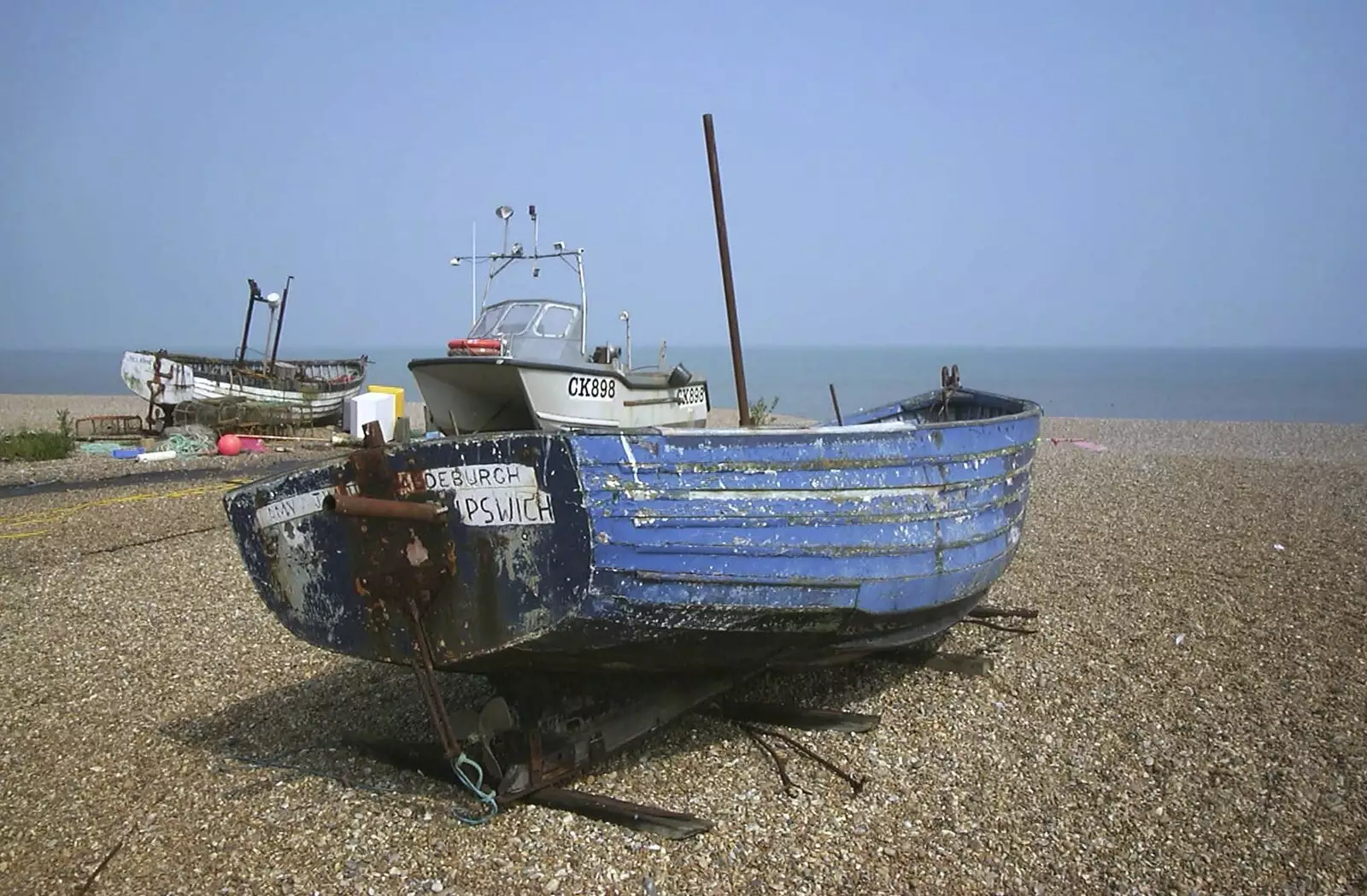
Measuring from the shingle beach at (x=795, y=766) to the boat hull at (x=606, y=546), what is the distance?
2.39ft

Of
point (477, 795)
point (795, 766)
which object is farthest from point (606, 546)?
point (795, 766)

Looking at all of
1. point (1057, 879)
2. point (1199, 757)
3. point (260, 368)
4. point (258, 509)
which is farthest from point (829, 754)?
point (260, 368)

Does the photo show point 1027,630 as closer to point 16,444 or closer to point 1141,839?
point 1141,839

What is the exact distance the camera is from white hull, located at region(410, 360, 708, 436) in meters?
12.0

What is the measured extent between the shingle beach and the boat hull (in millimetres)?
730

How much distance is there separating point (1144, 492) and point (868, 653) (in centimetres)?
1015

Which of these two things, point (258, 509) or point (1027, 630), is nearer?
point (258, 509)

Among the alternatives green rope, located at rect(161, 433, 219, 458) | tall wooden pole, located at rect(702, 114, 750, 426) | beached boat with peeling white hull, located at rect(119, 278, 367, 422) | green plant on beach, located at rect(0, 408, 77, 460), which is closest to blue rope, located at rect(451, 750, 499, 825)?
tall wooden pole, located at rect(702, 114, 750, 426)

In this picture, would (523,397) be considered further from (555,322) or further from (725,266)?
(725,266)

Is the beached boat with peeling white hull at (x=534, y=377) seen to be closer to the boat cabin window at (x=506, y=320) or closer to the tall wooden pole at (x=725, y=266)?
the boat cabin window at (x=506, y=320)

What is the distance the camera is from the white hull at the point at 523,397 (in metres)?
12.0

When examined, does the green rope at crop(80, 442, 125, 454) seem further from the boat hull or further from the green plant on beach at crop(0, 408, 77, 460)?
the boat hull

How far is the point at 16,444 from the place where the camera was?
720 inches

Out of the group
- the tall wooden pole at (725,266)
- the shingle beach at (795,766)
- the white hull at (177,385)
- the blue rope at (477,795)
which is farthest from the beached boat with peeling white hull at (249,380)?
the blue rope at (477,795)
